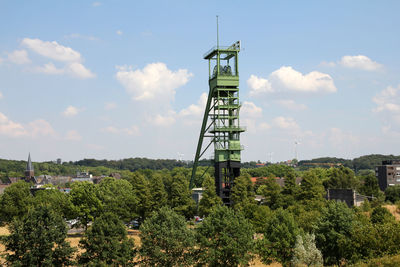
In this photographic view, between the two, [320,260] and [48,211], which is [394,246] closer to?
[320,260]

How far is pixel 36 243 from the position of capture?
3659cm

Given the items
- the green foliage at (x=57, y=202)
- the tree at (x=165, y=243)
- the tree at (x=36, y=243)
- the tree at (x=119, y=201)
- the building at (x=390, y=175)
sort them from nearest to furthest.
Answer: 1. the tree at (x=36, y=243)
2. the tree at (x=165, y=243)
3. the green foliage at (x=57, y=202)
4. the tree at (x=119, y=201)
5. the building at (x=390, y=175)

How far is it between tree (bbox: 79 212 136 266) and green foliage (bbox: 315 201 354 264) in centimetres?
2039

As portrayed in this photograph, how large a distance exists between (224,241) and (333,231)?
485 inches

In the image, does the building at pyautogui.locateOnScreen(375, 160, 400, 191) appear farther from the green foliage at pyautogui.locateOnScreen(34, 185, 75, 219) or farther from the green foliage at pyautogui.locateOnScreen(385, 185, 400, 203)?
the green foliage at pyautogui.locateOnScreen(34, 185, 75, 219)

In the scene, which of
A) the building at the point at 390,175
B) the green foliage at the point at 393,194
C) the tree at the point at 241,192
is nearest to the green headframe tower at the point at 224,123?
the tree at the point at 241,192

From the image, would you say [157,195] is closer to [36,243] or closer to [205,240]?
[205,240]

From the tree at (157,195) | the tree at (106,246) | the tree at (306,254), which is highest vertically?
the tree at (157,195)

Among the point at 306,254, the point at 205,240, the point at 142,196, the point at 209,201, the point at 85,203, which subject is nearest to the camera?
the point at 205,240

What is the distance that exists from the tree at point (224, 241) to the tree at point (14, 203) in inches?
1702

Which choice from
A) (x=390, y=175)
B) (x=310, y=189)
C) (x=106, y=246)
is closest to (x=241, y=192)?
(x=310, y=189)

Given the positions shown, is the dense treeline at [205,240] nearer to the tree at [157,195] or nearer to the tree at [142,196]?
the tree at [157,195]

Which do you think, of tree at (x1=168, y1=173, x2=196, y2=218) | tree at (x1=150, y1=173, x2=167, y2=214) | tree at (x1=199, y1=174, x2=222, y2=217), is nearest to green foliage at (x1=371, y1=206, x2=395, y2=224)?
tree at (x1=199, y1=174, x2=222, y2=217)

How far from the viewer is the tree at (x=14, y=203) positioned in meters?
70.6
